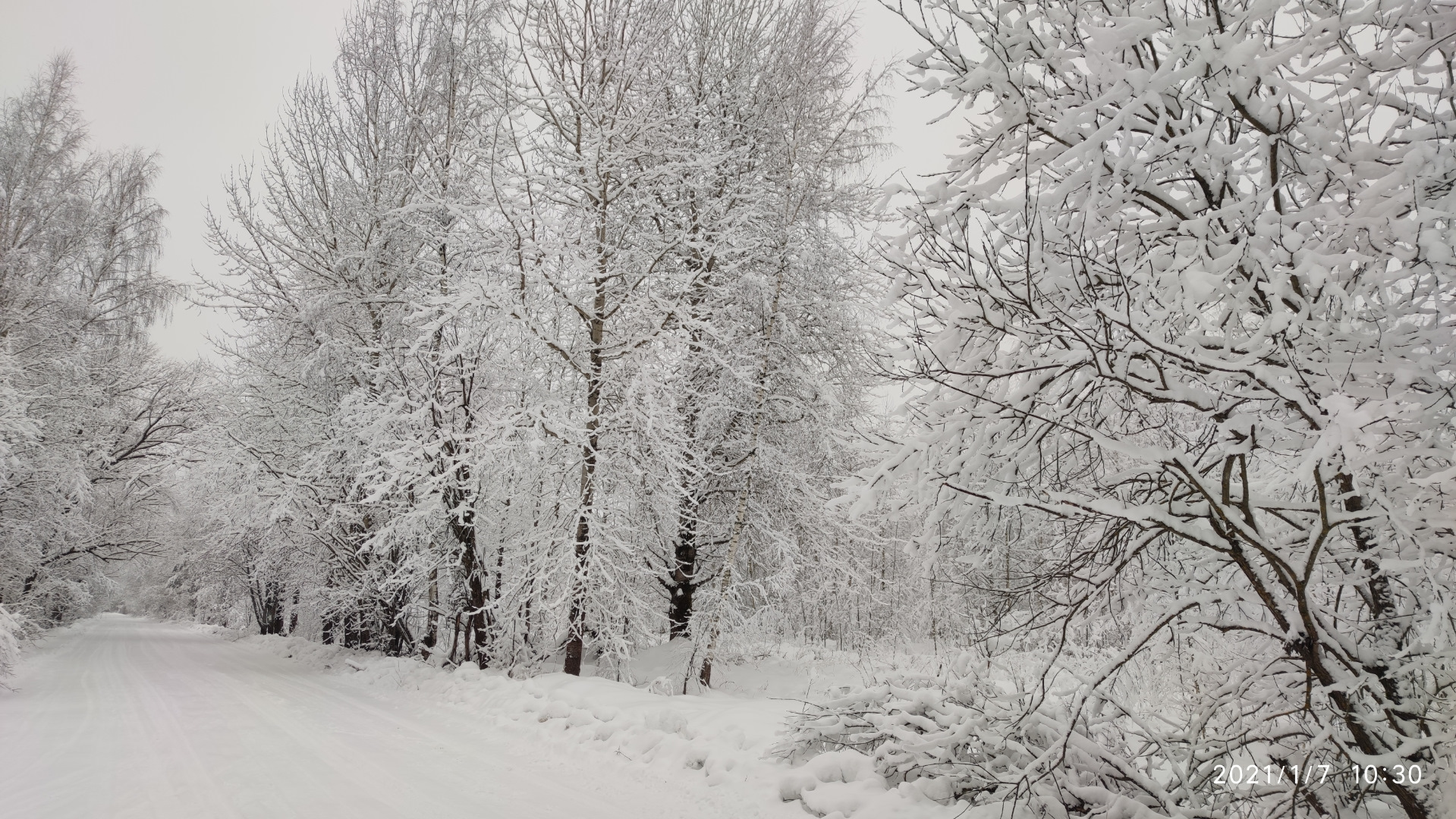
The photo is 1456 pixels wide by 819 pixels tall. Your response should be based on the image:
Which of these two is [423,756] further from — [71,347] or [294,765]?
[71,347]

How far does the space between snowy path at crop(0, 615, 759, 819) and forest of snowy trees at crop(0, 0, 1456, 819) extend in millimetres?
1408

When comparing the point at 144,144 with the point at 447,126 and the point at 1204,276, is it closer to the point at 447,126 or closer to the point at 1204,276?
the point at 447,126

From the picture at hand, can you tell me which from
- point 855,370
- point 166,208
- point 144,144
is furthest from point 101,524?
point 855,370

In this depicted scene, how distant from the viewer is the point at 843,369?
32.4 feet

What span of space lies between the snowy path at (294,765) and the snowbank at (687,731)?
0.21 metres

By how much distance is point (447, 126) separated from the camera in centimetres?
971

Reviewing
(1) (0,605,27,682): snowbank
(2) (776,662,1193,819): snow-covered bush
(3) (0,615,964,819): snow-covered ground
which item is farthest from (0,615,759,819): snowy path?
(2) (776,662,1193,819): snow-covered bush

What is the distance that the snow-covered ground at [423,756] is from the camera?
386cm

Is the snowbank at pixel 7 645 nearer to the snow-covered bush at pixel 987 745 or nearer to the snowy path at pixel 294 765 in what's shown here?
the snowy path at pixel 294 765

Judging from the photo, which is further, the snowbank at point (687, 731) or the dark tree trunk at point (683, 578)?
the dark tree trunk at point (683, 578)

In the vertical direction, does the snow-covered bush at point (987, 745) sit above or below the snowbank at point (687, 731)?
above

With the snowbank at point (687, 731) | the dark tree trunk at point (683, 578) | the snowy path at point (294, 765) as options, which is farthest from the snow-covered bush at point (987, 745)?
the dark tree trunk at point (683, 578)

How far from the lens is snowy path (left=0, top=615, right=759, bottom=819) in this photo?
3881 mm

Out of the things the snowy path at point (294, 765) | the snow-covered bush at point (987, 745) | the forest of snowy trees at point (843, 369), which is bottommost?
the snowy path at point (294, 765)
